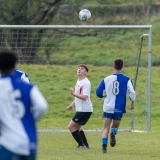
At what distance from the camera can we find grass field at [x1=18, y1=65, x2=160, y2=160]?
34.9 ft

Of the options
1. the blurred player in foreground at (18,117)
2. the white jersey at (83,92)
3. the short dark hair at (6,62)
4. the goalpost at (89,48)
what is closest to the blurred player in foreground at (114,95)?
the white jersey at (83,92)

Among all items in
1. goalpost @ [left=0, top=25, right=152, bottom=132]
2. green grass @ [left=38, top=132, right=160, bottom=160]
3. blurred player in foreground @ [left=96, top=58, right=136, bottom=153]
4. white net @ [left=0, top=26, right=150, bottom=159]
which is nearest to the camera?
green grass @ [left=38, top=132, right=160, bottom=160]

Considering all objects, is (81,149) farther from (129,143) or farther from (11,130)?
(11,130)

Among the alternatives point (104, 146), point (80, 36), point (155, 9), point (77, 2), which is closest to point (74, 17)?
point (77, 2)

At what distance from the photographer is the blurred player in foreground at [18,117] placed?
5.55 m

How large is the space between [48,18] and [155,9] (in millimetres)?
12457

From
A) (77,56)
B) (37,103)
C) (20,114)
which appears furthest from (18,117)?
(77,56)

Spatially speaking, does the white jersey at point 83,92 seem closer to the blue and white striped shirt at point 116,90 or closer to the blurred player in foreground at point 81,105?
the blurred player in foreground at point 81,105

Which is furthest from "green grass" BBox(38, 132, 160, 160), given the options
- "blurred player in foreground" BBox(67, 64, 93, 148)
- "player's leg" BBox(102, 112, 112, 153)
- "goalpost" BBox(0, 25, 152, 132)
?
"goalpost" BBox(0, 25, 152, 132)

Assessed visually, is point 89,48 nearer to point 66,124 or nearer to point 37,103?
point 66,124

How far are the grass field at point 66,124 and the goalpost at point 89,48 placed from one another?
0.27 m

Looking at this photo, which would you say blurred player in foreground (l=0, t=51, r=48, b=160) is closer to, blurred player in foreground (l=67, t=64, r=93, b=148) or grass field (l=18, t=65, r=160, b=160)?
grass field (l=18, t=65, r=160, b=160)

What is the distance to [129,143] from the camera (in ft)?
41.4

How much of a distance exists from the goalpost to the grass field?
273 millimetres
